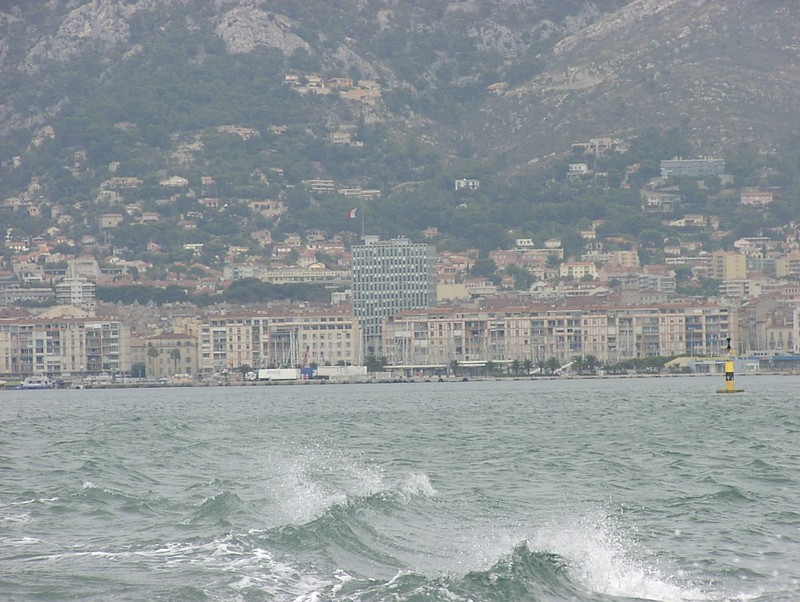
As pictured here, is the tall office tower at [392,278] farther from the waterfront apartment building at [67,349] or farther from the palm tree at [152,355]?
the waterfront apartment building at [67,349]

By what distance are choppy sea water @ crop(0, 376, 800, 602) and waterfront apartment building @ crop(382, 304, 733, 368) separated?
372ft

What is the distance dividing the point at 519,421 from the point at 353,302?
127466mm

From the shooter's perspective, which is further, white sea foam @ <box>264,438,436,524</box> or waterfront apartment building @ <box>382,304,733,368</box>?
waterfront apartment building @ <box>382,304,733,368</box>

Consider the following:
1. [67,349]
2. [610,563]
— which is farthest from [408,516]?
[67,349]

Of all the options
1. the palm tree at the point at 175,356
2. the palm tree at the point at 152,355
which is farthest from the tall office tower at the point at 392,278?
the palm tree at the point at 152,355

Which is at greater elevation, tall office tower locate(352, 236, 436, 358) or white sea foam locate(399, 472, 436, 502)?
tall office tower locate(352, 236, 436, 358)

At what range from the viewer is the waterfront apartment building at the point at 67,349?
176250 mm

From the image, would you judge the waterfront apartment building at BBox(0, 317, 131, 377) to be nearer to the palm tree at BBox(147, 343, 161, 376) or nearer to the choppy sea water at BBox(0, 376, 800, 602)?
the palm tree at BBox(147, 343, 161, 376)

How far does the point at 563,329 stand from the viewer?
172 m

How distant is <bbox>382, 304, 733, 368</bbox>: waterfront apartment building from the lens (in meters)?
170

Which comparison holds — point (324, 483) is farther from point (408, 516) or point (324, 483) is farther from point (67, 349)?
point (67, 349)

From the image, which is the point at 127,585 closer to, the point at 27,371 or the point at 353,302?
the point at 27,371

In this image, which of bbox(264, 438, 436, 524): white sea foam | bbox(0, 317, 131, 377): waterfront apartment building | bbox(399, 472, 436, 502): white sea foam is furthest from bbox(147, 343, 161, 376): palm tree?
bbox(399, 472, 436, 502): white sea foam

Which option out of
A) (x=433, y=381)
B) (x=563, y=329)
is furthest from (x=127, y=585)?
(x=563, y=329)
